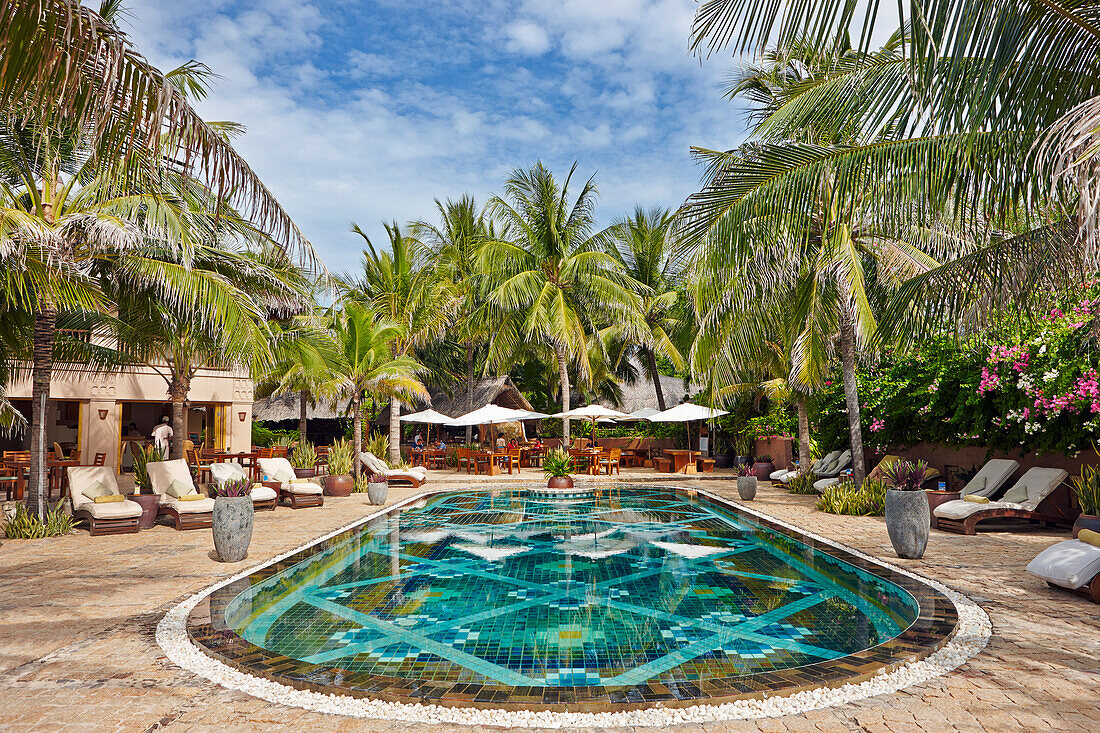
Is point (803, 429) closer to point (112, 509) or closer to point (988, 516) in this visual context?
point (988, 516)

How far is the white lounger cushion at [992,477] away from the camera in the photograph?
377 inches

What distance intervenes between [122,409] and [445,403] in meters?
10.9

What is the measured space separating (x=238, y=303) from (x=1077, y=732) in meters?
8.66

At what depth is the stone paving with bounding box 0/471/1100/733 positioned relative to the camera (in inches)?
127

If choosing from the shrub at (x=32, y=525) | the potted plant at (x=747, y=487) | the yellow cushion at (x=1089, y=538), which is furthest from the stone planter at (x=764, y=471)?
the shrub at (x=32, y=525)

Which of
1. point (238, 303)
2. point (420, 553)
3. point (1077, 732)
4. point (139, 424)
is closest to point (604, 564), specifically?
point (420, 553)

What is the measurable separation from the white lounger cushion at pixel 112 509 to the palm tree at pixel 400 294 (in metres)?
9.87

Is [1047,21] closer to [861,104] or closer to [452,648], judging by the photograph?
[861,104]

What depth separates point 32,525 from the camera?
8.53 metres

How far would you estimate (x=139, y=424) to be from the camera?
23859 mm

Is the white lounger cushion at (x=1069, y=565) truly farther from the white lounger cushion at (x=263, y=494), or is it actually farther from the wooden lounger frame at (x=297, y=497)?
the wooden lounger frame at (x=297, y=497)

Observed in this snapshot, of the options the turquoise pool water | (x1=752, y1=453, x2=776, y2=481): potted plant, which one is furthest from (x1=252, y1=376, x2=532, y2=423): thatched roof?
the turquoise pool water

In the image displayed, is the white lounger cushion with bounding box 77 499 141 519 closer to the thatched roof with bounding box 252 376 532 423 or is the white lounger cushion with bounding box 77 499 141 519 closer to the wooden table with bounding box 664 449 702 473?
the wooden table with bounding box 664 449 702 473

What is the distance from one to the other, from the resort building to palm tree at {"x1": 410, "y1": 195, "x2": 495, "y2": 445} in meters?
7.23
